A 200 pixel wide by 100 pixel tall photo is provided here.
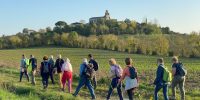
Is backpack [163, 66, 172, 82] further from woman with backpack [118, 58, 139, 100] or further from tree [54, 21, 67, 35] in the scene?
tree [54, 21, 67, 35]

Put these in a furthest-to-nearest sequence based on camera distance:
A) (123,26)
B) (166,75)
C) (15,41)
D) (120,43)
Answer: (123,26)
(15,41)
(120,43)
(166,75)

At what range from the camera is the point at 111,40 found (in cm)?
11294

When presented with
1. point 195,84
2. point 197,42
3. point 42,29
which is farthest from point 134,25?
point 195,84

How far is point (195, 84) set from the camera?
28219mm

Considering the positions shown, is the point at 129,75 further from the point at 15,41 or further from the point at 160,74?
the point at 15,41

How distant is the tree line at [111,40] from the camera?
105 metres

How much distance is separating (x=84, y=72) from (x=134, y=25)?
130 metres

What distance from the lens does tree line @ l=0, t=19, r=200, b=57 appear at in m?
105

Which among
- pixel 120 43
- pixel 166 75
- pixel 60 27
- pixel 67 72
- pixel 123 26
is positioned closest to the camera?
pixel 166 75

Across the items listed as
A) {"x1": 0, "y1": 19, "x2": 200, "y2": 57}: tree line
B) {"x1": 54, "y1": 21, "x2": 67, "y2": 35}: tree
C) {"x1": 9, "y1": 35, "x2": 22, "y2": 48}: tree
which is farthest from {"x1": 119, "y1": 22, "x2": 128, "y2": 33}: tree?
{"x1": 9, "y1": 35, "x2": 22, "y2": 48}: tree

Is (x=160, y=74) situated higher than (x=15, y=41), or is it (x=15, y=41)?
(x=15, y=41)

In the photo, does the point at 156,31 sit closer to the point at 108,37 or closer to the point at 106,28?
the point at 106,28

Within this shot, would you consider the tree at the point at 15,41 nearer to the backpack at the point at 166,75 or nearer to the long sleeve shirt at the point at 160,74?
the long sleeve shirt at the point at 160,74

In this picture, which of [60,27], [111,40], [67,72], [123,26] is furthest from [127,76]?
[123,26]
